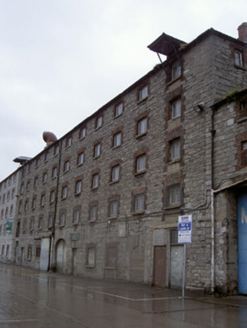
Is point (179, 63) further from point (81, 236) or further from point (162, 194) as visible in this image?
point (81, 236)

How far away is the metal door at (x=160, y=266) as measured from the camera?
18.5m

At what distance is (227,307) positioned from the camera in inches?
460

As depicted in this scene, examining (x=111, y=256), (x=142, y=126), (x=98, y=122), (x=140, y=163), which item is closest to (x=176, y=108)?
(x=142, y=126)

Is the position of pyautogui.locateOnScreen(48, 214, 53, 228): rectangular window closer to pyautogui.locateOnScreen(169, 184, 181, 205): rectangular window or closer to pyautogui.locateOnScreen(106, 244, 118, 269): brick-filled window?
pyautogui.locateOnScreen(106, 244, 118, 269): brick-filled window

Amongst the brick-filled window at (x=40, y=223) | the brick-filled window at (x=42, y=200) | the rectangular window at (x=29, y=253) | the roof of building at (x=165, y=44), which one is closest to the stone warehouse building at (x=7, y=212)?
the rectangular window at (x=29, y=253)

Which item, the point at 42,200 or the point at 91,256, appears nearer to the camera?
the point at 91,256

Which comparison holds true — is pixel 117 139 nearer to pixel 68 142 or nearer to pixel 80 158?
pixel 80 158

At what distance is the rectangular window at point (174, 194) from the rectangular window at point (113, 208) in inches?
225

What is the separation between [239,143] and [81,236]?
16445mm

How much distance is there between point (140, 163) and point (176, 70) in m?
5.91

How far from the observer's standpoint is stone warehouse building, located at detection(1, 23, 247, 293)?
51.1 feet

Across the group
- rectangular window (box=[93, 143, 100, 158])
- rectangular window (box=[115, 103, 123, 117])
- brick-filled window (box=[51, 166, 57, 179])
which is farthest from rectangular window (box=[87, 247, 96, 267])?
brick-filled window (box=[51, 166, 57, 179])

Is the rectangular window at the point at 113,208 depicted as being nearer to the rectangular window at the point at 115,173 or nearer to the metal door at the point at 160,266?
the rectangular window at the point at 115,173

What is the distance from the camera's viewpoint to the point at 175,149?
19.7 m
